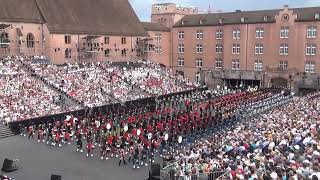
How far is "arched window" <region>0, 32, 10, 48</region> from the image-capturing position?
48938mm

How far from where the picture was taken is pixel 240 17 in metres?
66.9

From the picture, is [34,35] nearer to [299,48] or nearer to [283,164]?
[299,48]

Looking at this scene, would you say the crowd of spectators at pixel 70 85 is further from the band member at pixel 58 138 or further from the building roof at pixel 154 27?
the building roof at pixel 154 27

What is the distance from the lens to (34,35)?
173 feet

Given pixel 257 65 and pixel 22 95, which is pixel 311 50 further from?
pixel 22 95

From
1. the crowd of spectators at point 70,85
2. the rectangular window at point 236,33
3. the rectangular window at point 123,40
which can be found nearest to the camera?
the crowd of spectators at point 70,85

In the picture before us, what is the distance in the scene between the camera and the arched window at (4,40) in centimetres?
4894

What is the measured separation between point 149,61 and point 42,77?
2418 centimetres

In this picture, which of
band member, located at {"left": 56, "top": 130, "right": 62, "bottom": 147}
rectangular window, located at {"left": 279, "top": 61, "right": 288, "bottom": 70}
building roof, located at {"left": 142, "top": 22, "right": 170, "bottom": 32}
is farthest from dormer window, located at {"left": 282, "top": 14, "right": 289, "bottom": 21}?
band member, located at {"left": 56, "top": 130, "right": 62, "bottom": 147}

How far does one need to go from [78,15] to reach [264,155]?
4389 centimetres

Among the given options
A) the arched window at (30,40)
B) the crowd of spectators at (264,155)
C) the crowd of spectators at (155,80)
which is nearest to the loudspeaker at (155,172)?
the crowd of spectators at (264,155)

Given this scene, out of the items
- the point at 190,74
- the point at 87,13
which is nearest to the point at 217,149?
the point at 87,13

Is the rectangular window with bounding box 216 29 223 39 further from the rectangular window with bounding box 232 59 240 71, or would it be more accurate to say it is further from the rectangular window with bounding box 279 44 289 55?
the rectangular window with bounding box 279 44 289 55

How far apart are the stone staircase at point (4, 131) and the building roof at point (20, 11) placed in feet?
64.2
